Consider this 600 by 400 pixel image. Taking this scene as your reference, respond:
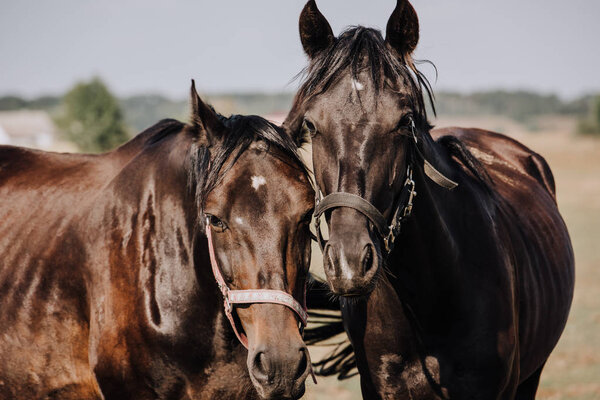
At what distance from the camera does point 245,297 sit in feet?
8.31

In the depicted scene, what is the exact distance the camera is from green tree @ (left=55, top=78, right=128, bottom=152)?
3116cm

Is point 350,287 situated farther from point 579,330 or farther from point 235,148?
point 579,330

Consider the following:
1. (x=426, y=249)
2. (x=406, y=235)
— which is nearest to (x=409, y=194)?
Answer: (x=406, y=235)

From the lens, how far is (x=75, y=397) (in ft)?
10.4

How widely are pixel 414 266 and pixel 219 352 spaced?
42.8 inches

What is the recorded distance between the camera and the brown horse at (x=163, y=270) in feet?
8.34

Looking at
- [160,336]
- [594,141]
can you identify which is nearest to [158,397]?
[160,336]

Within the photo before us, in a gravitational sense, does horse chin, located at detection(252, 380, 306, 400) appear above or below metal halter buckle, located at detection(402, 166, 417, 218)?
below

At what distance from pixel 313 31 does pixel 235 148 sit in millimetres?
798

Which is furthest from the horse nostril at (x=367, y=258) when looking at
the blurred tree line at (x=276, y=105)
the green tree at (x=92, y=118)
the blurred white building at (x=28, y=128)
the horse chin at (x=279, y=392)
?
the blurred white building at (x=28, y=128)

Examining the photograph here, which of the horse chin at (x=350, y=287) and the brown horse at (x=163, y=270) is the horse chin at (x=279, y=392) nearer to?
the brown horse at (x=163, y=270)

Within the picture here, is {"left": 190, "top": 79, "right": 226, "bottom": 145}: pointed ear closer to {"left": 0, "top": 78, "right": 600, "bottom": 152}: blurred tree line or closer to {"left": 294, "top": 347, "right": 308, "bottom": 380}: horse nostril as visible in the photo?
{"left": 294, "top": 347, "right": 308, "bottom": 380}: horse nostril

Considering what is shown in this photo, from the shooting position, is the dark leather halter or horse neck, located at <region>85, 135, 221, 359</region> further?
horse neck, located at <region>85, 135, 221, 359</region>

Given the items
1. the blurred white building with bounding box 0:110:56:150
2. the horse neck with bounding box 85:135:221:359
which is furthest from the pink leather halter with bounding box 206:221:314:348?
the blurred white building with bounding box 0:110:56:150
